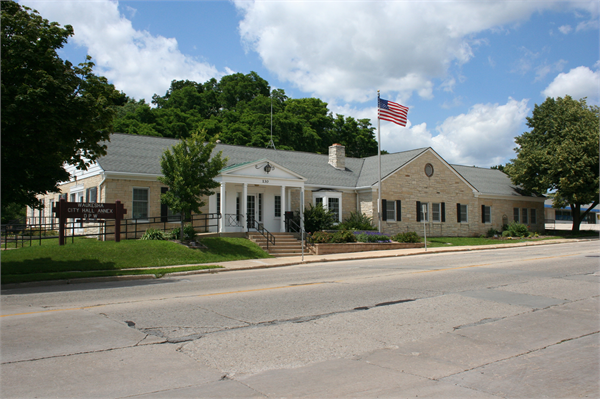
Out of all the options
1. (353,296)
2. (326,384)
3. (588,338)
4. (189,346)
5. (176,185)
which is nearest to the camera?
(326,384)

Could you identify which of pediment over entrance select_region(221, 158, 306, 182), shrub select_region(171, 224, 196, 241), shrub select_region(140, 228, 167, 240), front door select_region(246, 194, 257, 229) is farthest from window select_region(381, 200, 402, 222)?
shrub select_region(140, 228, 167, 240)

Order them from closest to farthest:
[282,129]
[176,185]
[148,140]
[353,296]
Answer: [353,296], [176,185], [148,140], [282,129]

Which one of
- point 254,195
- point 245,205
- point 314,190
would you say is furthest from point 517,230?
point 245,205

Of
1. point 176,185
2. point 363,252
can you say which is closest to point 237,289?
point 176,185

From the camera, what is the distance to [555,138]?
3906cm

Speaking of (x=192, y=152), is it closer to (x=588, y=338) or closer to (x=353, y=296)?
(x=353, y=296)

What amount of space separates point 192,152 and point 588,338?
56.4 ft

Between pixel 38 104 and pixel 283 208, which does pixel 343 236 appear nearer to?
pixel 283 208

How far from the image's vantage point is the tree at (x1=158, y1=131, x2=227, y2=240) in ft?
66.9

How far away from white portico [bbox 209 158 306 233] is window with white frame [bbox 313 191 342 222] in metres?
1.67

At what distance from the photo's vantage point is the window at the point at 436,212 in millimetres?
33906

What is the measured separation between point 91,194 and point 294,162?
46.6 feet

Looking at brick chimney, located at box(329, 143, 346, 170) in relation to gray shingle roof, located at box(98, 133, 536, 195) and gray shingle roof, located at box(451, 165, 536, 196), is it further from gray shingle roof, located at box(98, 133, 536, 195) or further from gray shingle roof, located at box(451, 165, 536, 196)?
gray shingle roof, located at box(451, 165, 536, 196)

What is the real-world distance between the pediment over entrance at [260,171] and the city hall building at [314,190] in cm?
6
